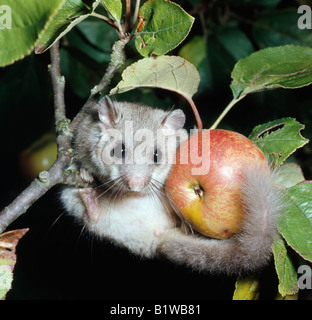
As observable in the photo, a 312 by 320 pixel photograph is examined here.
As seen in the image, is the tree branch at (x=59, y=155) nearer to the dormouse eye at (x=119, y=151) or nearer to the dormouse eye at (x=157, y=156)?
the dormouse eye at (x=119, y=151)

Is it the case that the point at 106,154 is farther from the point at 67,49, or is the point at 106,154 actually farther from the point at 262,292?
the point at 67,49

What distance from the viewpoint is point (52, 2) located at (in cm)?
77

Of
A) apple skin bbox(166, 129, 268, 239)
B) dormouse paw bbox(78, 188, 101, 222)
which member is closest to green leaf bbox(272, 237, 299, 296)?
apple skin bbox(166, 129, 268, 239)

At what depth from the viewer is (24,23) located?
775 millimetres

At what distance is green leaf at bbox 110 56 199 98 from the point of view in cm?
120

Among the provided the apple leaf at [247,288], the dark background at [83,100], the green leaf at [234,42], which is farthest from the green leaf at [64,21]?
the green leaf at [234,42]

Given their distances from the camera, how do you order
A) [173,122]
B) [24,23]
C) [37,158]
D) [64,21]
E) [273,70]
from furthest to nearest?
[37,158] → [173,122] → [273,70] → [64,21] → [24,23]

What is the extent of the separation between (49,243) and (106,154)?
1.61 meters

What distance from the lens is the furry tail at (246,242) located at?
4.08 ft

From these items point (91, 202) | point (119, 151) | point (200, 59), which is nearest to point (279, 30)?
point (200, 59)

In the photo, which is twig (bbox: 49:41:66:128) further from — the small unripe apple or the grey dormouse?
the small unripe apple

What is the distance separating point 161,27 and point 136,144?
58 centimetres

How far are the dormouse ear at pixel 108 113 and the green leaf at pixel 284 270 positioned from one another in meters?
0.82

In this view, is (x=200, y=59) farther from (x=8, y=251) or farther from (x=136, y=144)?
(x=8, y=251)
